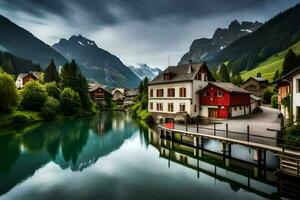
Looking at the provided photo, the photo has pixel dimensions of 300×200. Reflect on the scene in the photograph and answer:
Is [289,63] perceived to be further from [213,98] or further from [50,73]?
[50,73]

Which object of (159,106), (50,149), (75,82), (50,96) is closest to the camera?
(50,149)

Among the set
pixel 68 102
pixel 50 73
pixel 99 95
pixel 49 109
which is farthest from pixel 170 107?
pixel 50 73

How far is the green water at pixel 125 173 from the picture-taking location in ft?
53.9

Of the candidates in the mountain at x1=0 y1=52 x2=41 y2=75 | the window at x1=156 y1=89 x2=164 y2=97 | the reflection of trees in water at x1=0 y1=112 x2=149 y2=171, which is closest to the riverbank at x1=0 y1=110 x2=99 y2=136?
the reflection of trees in water at x1=0 y1=112 x2=149 y2=171

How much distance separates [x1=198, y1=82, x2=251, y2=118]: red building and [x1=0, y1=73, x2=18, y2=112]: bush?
41.5 metres

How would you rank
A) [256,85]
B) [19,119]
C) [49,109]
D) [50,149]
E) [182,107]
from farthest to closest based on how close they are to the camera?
1. [256,85]
2. [49,109]
3. [19,119]
4. [182,107]
5. [50,149]

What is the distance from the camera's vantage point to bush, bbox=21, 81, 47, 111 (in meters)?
61.7

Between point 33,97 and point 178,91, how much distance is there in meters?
40.7

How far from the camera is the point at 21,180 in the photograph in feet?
64.5

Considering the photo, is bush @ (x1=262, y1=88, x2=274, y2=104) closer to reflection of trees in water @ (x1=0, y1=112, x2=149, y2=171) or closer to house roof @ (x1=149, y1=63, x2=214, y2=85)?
house roof @ (x1=149, y1=63, x2=214, y2=85)

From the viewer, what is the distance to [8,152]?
1172 inches

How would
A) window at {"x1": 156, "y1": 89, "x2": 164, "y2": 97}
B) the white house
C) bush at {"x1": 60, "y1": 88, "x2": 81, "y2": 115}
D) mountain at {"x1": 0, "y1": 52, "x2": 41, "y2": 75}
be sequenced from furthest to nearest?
1. mountain at {"x1": 0, "y1": 52, "x2": 41, "y2": 75}
2. bush at {"x1": 60, "y1": 88, "x2": 81, "y2": 115}
3. window at {"x1": 156, "y1": 89, "x2": 164, "y2": 97}
4. the white house

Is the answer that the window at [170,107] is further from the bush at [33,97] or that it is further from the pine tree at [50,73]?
the pine tree at [50,73]

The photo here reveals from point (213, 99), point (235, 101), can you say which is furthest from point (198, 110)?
point (235, 101)
